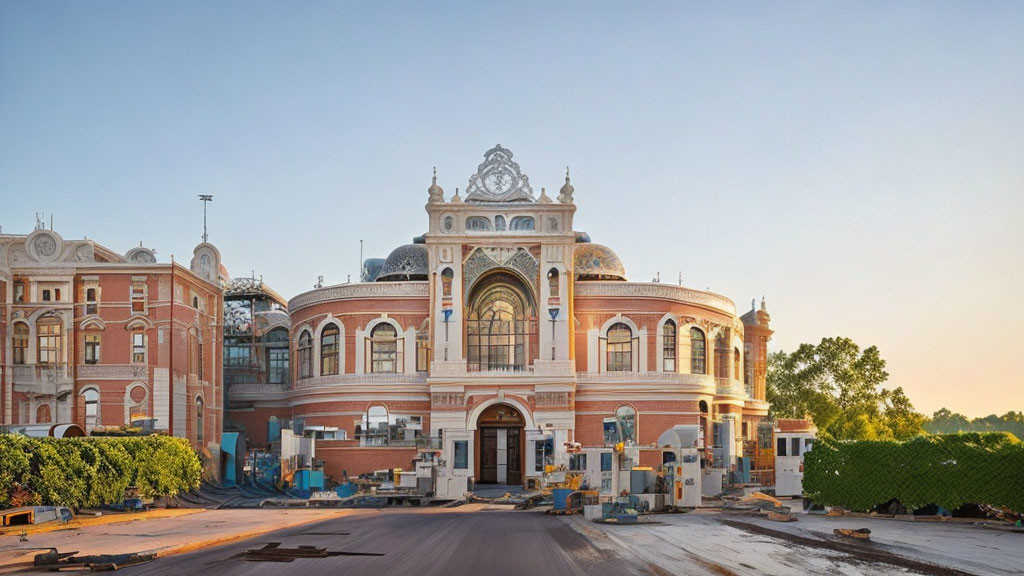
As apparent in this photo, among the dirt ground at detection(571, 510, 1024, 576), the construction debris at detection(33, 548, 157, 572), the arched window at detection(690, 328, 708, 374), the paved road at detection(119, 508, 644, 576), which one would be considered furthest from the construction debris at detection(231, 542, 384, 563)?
the arched window at detection(690, 328, 708, 374)

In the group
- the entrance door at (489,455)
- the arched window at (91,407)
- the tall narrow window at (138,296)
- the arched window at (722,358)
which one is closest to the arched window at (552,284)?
the entrance door at (489,455)

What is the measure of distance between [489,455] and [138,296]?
21592 mm

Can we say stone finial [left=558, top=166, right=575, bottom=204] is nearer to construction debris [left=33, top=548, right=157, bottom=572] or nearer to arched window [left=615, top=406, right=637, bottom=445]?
arched window [left=615, top=406, right=637, bottom=445]

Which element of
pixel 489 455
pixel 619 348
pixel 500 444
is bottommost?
pixel 489 455

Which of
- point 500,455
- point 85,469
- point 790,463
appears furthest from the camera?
point 500,455

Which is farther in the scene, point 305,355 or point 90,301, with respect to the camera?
point 305,355

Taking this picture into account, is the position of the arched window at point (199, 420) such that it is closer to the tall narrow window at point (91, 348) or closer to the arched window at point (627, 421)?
the tall narrow window at point (91, 348)

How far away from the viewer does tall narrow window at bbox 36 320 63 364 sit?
53312mm

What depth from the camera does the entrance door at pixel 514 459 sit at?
198 ft

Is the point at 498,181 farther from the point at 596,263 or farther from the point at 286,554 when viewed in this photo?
the point at 286,554

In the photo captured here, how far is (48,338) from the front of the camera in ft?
175

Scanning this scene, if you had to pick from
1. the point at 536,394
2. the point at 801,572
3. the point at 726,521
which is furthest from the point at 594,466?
the point at 801,572

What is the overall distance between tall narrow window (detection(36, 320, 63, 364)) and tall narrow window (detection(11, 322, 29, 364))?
23.9 inches

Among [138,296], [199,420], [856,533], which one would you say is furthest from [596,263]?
[856,533]
